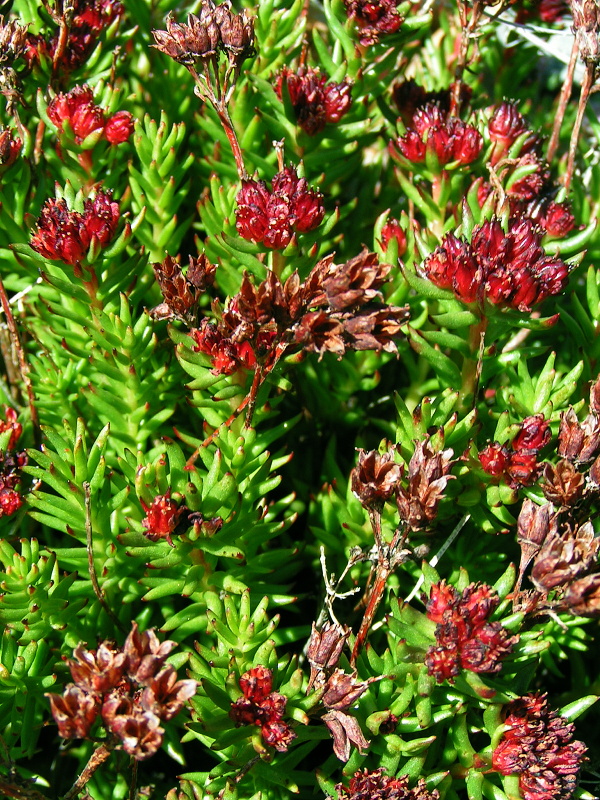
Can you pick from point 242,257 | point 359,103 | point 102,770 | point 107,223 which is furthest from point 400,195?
point 102,770

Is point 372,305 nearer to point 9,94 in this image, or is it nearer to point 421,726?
point 421,726

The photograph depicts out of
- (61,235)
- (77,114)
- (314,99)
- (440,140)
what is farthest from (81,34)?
(440,140)

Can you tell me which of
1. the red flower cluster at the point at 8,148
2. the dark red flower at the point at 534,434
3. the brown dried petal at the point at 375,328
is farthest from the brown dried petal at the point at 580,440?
the red flower cluster at the point at 8,148

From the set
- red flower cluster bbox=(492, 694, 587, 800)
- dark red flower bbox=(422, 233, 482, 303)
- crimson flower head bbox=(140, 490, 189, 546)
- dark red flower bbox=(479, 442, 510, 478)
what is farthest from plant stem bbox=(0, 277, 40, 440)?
red flower cluster bbox=(492, 694, 587, 800)

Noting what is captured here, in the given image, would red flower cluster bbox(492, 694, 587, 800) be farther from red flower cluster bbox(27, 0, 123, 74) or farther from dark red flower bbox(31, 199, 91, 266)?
red flower cluster bbox(27, 0, 123, 74)

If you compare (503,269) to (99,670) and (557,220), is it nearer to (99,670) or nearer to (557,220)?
(557,220)
